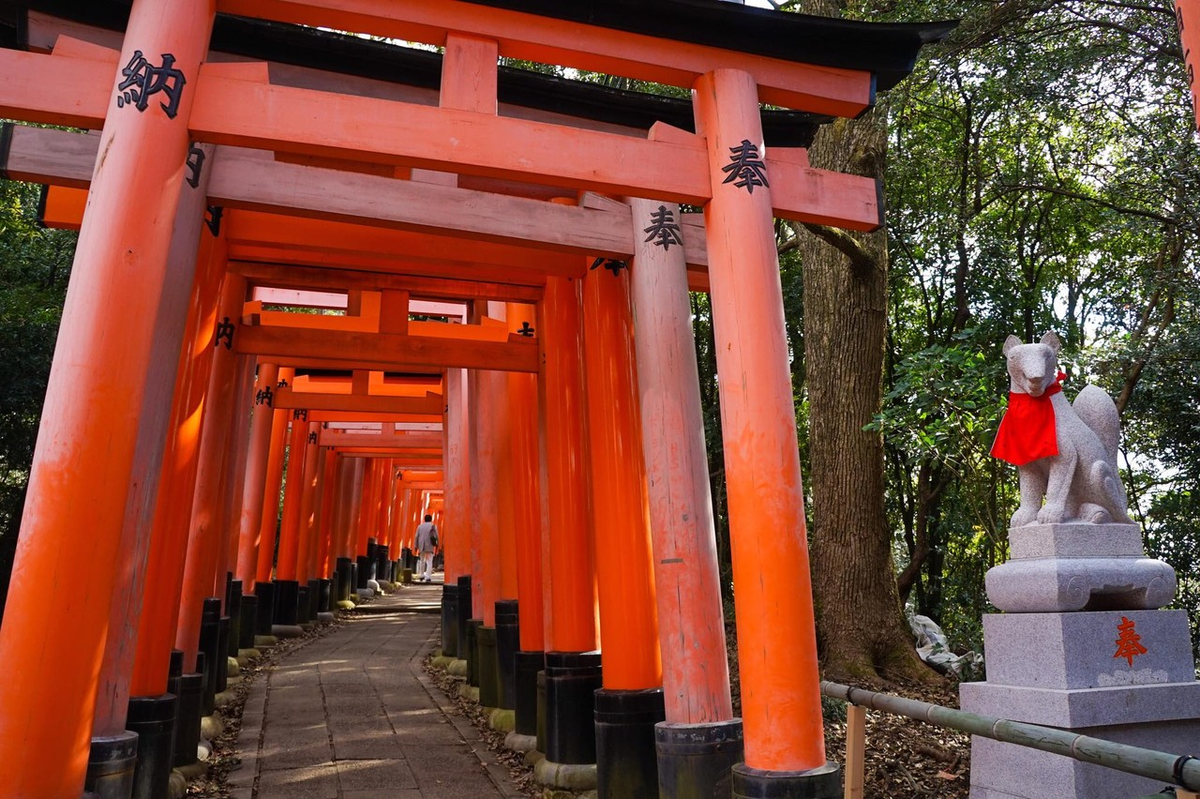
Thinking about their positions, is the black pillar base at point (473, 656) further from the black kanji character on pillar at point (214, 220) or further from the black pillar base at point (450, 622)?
the black kanji character on pillar at point (214, 220)

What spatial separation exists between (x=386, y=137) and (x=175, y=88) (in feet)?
2.89

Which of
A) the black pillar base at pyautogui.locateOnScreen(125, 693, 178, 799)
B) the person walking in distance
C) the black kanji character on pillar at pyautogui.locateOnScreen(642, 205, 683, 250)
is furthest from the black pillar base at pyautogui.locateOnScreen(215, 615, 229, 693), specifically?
the person walking in distance

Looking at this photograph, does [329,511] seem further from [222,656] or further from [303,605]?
[222,656]

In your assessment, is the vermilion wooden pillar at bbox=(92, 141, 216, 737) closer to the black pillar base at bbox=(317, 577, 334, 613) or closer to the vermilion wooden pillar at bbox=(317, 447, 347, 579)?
the vermilion wooden pillar at bbox=(317, 447, 347, 579)

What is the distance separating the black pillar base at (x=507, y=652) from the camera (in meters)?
8.02

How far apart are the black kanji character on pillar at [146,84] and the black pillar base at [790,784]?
3785 millimetres

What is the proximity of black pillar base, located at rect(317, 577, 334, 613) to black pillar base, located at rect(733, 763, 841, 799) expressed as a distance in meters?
14.5

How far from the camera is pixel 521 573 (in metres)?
7.62

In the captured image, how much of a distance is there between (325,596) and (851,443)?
40.4 ft

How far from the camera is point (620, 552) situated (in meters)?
5.41

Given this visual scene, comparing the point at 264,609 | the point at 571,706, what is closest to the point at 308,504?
the point at 264,609

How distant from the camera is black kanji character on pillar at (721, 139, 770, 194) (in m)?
4.31

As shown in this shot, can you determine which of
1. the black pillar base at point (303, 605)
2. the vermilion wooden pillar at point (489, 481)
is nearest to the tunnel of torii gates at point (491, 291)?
the vermilion wooden pillar at point (489, 481)

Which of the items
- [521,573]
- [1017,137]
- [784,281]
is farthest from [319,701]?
[1017,137]
